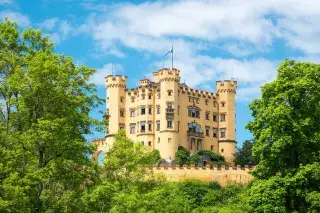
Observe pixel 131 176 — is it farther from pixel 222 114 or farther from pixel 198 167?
pixel 222 114

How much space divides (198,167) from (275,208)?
40503mm

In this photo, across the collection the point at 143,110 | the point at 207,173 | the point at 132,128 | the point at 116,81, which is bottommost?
the point at 207,173

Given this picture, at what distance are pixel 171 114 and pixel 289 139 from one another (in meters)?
53.3

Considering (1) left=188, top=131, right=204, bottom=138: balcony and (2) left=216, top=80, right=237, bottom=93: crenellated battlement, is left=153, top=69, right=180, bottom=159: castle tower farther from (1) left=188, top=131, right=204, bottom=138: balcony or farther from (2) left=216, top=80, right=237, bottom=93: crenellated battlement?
(2) left=216, top=80, right=237, bottom=93: crenellated battlement

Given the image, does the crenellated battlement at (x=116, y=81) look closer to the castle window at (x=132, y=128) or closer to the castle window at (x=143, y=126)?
the castle window at (x=132, y=128)

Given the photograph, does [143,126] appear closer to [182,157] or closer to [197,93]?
[182,157]

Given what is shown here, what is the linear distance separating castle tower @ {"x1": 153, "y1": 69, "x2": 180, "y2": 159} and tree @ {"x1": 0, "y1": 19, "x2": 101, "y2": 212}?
168ft

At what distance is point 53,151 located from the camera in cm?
3312

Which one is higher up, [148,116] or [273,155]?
[148,116]

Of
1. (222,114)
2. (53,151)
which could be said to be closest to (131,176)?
(53,151)

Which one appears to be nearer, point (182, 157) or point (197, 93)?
point (182, 157)

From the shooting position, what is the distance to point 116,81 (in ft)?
302

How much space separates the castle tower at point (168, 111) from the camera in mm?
86500

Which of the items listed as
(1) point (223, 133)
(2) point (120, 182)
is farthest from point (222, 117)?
(2) point (120, 182)
